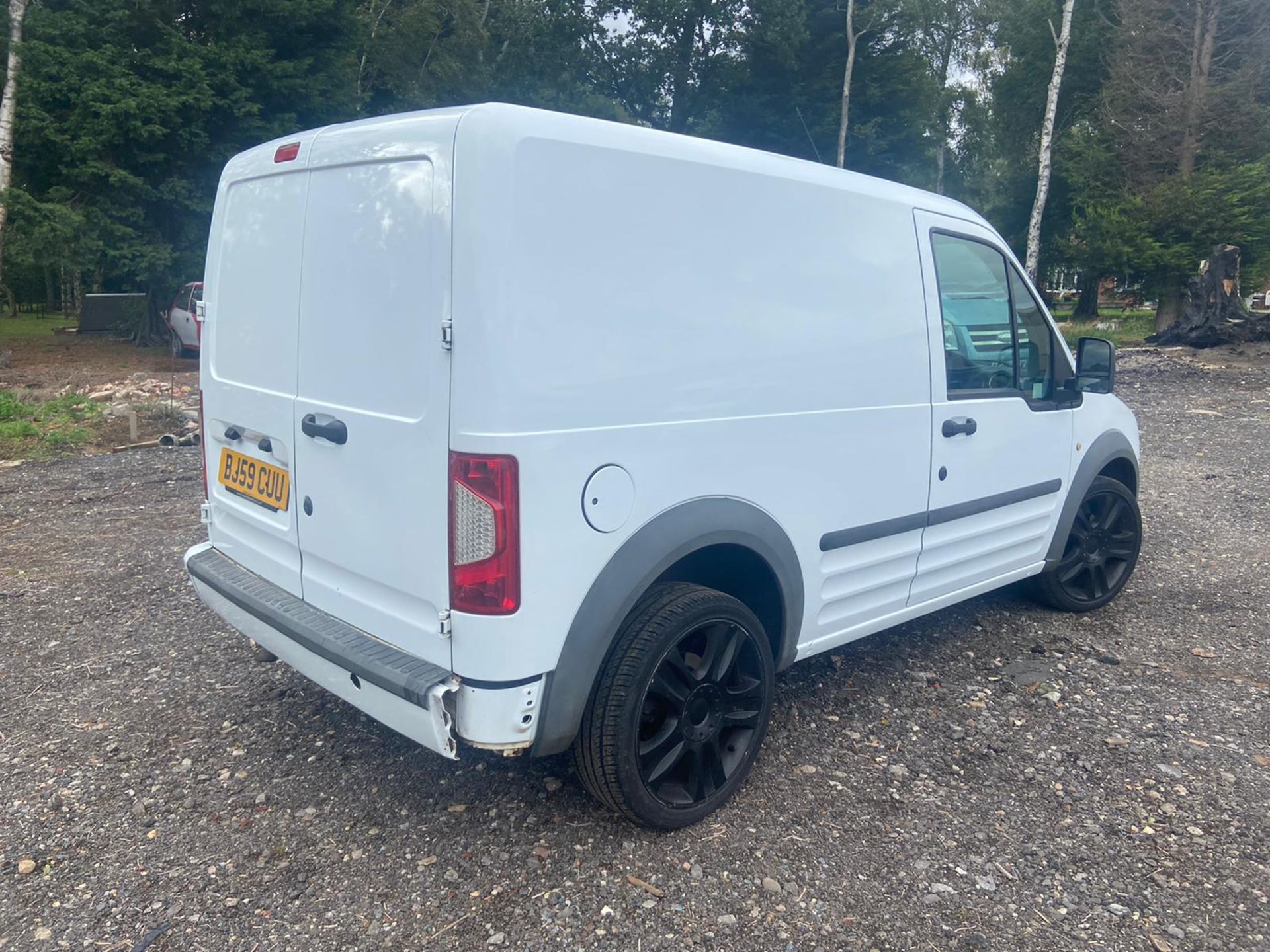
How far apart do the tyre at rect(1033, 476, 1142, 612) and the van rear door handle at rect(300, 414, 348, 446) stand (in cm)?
360

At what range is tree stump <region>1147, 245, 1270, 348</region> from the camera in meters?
16.3

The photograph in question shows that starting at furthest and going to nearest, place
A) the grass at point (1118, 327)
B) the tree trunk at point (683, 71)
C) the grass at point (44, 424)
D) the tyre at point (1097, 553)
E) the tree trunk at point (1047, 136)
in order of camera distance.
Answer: the tree trunk at point (683, 71), the tree trunk at point (1047, 136), the grass at point (1118, 327), the grass at point (44, 424), the tyre at point (1097, 553)

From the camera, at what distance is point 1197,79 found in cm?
2170

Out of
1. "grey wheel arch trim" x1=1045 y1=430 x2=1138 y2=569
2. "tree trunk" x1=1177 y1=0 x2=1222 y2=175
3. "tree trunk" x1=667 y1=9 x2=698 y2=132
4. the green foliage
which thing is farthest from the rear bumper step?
"tree trunk" x1=667 y1=9 x2=698 y2=132

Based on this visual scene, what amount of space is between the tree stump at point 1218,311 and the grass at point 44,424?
18028 millimetres

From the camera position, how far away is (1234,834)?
2.91 metres

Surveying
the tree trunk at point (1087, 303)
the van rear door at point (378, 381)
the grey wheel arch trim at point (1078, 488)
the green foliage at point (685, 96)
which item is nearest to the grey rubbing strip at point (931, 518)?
the grey wheel arch trim at point (1078, 488)

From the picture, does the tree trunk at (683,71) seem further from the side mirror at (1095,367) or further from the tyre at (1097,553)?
the side mirror at (1095,367)

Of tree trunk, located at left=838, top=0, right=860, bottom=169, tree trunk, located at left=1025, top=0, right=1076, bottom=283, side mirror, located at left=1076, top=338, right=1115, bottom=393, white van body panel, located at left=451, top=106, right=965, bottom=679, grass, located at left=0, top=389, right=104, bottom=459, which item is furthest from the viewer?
tree trunk, located at left=838, top=0, right=860, bottom=169

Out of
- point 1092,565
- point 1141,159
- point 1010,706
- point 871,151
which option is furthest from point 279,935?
point 871,151

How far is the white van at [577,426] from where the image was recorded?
7.77 ft

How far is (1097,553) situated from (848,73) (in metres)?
26.9

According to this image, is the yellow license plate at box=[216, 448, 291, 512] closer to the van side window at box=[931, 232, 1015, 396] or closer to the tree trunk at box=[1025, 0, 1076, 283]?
the van side window at box=[931, 232, 1015, 396]

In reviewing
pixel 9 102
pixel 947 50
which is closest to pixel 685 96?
pixel 947 50
